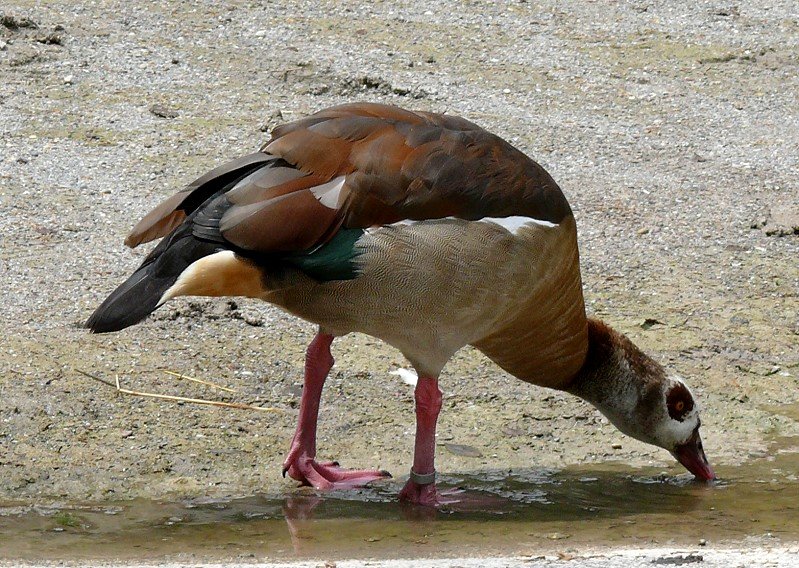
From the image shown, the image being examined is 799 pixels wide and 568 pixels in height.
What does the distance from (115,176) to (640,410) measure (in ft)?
13.5

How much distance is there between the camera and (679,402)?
20.5ft

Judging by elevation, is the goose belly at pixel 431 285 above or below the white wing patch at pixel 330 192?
below

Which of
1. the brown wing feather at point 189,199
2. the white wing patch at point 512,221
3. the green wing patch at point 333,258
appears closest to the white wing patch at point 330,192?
the green wing patch at point 333,258

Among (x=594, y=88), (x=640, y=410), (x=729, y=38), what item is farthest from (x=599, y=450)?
(x=729, y=38)

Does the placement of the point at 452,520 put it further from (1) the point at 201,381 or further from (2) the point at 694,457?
(1) the point at 201,381

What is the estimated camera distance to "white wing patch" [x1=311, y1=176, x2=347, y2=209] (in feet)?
17.4

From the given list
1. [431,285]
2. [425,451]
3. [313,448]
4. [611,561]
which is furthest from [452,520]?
[611,561]

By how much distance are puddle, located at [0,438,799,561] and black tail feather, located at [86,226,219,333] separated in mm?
791

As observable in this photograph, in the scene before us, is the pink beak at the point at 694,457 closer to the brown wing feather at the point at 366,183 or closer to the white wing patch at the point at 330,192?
the brown wing feather at the point at 366,183

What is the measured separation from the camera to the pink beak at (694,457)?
6078 millimetres

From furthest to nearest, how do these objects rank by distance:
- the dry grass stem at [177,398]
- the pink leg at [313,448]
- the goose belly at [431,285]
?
1. the dry grass stem at [177,398]
2. the pink leg at [313,448]
3. the goose belly at [431,285]

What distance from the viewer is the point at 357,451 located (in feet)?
20.3

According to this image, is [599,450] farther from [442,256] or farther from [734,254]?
[734,254]

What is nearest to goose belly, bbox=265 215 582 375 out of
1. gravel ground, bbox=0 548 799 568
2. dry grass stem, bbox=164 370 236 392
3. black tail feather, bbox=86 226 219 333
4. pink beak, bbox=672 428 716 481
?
black tail feather, bbox=86 226 219 333
